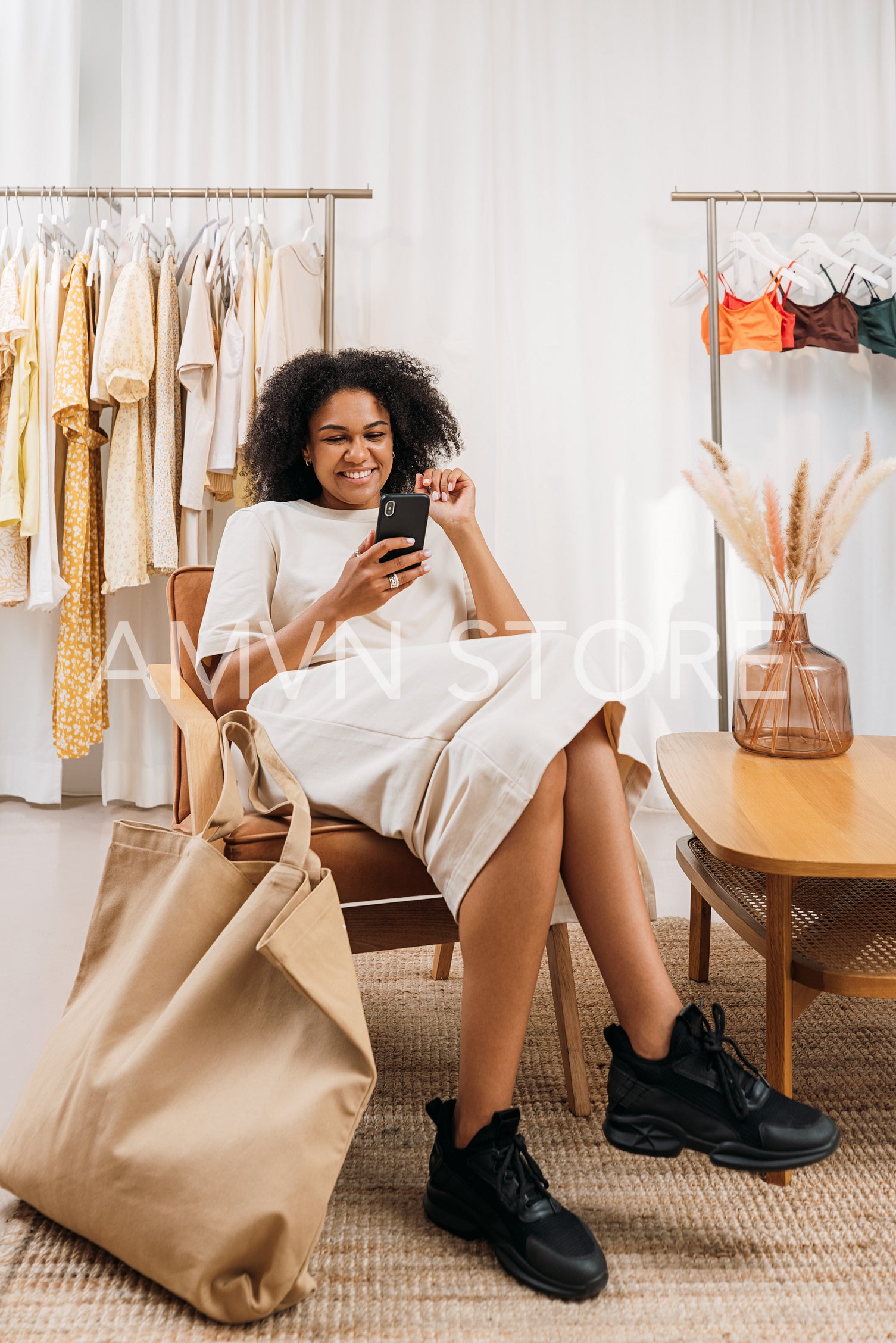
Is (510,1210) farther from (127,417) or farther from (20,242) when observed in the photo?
(20,242)

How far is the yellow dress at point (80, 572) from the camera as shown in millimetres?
2604

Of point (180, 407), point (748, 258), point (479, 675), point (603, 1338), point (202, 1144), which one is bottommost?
point (603, 1338)

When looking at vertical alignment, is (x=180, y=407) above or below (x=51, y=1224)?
above

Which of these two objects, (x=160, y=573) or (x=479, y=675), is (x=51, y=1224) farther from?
(x=160, y=573)

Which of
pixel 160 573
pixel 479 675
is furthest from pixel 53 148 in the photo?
pixel 479 675

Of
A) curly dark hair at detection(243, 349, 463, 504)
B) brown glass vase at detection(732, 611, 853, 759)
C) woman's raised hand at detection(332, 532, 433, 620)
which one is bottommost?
brown glass vase at detection(732, 611, 853, 759)

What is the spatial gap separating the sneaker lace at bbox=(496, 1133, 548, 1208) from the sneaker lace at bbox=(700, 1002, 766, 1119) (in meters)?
0.19

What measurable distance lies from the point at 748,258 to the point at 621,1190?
2786 millimetres

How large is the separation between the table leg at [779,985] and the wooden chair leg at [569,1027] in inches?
9.7

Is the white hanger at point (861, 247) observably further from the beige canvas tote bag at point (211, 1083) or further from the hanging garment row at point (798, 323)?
the beige canvas tote bag at point (211, 1083)

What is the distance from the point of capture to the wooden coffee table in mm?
1015

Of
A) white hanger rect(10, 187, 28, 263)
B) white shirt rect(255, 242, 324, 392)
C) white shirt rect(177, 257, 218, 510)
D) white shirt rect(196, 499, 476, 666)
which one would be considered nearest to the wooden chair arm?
white shirt rect(196, 499, 476, 666)

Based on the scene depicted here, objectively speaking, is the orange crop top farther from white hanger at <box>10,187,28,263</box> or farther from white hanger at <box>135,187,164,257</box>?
white hanger at <box>10,187,28,263</box>

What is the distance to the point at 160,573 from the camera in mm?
2795
